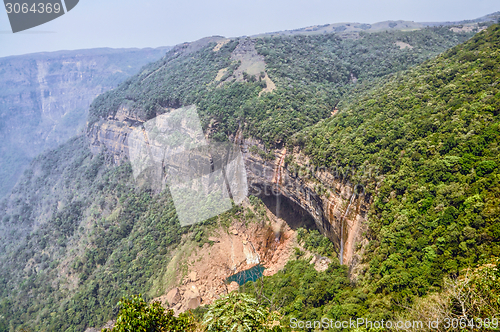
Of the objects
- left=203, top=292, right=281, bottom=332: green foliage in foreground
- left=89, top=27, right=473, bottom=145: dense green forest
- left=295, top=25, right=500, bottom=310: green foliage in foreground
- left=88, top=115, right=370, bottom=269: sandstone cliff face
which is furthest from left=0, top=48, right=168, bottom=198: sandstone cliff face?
left=203, top=292, right=281, bottom=332: green foliage in foreground

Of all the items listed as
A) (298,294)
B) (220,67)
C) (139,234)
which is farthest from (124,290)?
(220,67)

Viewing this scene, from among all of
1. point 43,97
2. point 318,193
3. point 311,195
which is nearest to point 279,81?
point 311,195

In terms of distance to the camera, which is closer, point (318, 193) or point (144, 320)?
point (144, 320)

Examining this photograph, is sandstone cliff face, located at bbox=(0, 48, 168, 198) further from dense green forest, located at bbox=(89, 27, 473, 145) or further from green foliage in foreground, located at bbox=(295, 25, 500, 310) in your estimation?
green foliage in foreground, located at bbox=(295, 25, 500, 310)

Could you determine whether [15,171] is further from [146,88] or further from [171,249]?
[171,249]

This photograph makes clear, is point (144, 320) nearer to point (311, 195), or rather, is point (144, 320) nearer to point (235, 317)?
point (235, 317)

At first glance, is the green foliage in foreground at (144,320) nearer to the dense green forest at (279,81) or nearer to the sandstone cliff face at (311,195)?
the sandstone cliff face at (311,195)

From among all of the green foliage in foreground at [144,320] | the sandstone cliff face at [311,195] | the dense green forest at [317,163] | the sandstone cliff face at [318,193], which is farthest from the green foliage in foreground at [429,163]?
the green foliage in foreground at [144,320]
